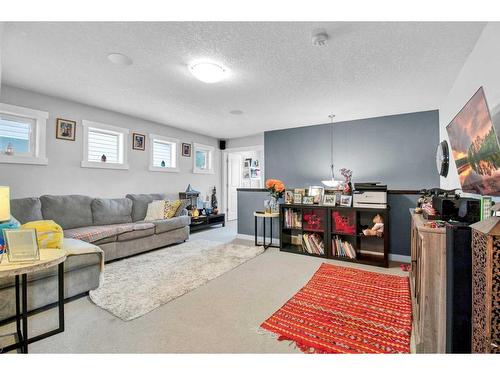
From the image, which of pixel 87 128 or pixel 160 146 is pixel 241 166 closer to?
pixel 160 146

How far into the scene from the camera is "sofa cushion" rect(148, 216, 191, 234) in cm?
390

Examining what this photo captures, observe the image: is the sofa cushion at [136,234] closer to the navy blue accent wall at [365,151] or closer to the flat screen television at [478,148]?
the navy blue accent wall at [365,151]

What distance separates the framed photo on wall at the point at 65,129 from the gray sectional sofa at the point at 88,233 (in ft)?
3.18

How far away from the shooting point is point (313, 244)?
141 inches

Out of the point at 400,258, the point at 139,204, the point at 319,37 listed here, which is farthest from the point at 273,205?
the point at 319,37

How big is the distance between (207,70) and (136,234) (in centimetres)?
259

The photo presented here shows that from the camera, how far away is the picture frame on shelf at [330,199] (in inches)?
138

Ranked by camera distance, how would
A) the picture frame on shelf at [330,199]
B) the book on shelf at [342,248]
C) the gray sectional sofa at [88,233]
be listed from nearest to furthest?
the gray sectional sofa at [88,233], the book on shelf at [342,248], the picture frame on shelf at [330,199]

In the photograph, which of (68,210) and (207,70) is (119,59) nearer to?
(207,70)

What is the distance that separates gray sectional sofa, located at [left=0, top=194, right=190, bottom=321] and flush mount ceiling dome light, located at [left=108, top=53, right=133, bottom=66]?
76.2 inches

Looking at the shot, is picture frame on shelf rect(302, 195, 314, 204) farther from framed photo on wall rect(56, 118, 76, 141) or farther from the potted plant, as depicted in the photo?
framed photo on wall rect(56, 118, 76, 141)

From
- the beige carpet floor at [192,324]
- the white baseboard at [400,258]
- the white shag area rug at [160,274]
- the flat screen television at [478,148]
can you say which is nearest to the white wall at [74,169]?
the white shag area rug at [160,274]

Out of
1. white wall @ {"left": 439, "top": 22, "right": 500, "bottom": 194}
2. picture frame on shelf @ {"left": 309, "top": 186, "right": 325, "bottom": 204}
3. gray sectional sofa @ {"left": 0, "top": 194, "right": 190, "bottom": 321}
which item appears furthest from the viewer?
picture frame on shelf @ {"left": 309, "top": 186, "right": 325, "bottom": 204}

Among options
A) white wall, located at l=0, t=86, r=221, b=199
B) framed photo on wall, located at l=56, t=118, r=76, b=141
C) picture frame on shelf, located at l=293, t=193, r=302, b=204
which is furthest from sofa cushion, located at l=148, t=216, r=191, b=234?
picture frame on shelf, located at l=293, t=193, r=302, b=204
